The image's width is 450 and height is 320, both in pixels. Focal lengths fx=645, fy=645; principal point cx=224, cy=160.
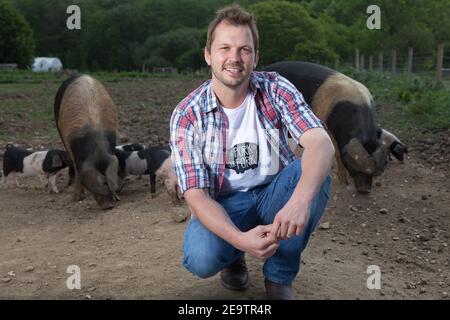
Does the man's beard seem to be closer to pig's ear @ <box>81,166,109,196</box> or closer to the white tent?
pig's ear @ <box>81,166,109,196</box>

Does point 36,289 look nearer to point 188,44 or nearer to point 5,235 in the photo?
point 5,235

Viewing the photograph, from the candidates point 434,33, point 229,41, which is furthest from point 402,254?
point 434,33

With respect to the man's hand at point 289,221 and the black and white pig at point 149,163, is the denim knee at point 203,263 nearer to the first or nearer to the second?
the man's hand at point 289,221

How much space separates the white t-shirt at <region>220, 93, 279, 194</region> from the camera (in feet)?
10.3

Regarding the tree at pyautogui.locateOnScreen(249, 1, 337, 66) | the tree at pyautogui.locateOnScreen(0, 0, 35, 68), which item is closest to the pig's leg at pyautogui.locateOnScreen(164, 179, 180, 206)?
the tree at pyautogui.locateOnScreen(249, 1, 337, 66)

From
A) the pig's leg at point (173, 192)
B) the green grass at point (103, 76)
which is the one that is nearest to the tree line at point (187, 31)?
the green grass at point (103, 76)

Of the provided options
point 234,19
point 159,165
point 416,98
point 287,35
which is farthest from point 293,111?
point 287,35

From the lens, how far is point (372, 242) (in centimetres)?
493

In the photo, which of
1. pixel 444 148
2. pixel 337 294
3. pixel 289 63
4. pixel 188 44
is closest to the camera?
pixel 337 294

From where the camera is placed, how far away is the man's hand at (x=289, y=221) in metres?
2.77

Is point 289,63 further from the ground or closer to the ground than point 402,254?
further from the ground

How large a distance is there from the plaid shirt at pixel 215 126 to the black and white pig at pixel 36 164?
4.74 metres

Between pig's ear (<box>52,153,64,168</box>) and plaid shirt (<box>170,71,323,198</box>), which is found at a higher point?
plaid shirt (<box>170,71,323,198</box>)

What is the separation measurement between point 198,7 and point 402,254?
89.0 ft
